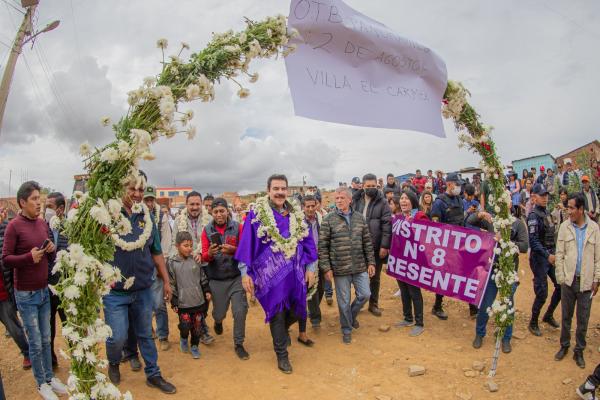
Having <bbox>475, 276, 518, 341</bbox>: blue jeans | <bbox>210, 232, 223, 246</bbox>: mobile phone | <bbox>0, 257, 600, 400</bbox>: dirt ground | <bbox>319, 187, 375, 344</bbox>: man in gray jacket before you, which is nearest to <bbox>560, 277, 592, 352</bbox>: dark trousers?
<bbox>0, 257, 600, 400</bbox>: dirt ground

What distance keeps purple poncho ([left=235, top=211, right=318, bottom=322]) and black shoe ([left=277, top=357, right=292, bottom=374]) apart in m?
0.56

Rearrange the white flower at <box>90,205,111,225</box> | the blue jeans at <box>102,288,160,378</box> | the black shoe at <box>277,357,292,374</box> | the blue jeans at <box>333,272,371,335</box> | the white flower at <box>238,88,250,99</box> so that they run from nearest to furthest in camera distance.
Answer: the white flower at <box>90,205,111,225</box>
the white flower at <box>238,88,250,99</box>
the blue jeans at <box>102,288,160,378</box>
the black shoe at <box>277,357,292,374</box>
the blue jeans at <box>333,272,371,335</box>

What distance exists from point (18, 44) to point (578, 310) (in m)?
15.7

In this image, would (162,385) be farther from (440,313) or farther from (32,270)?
(440,313)

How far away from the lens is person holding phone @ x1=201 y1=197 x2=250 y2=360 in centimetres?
489

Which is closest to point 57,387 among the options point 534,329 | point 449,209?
point 449,209

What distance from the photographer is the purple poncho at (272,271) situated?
4.56 meters

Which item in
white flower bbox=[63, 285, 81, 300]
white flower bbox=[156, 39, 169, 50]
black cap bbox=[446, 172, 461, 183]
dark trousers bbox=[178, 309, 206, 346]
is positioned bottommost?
dark trousers bbox=[178, 309, 206, 346]

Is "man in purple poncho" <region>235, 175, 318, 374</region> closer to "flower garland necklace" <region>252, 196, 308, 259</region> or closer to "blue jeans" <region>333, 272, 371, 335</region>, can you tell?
"flower garland necklace" <region>252, 196, 308, 259</region>

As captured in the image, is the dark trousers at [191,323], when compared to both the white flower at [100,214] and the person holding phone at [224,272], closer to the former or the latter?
the person holding phone at [224,272]

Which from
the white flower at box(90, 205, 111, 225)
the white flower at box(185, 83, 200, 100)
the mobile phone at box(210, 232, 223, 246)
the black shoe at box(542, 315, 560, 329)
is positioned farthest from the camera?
the black shoe at box(542, 315, 560, 329)

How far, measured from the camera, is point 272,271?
4.61 metres

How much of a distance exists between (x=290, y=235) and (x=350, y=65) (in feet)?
7.14

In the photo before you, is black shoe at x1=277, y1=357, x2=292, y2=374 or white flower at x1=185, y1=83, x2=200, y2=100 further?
black shoe at x1=277, y1=357, x2=292, y2=374
